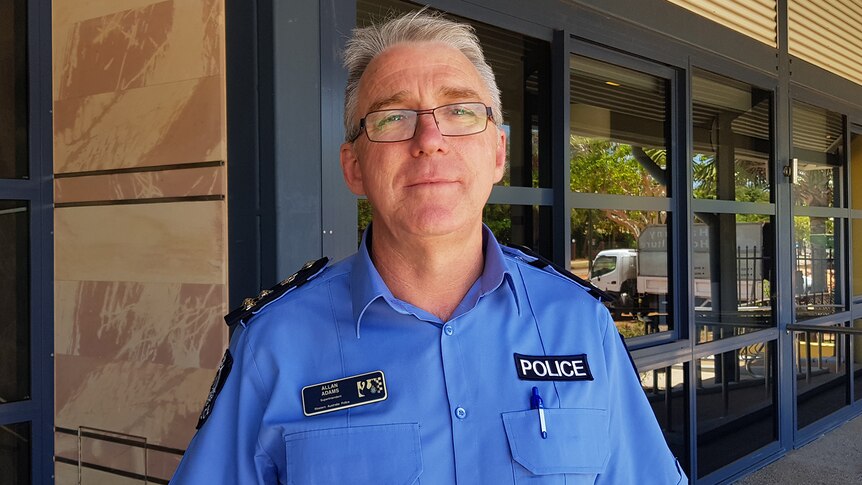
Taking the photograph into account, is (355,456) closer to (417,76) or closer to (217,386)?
(217,386)

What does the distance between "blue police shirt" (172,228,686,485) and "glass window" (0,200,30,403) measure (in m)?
1.48

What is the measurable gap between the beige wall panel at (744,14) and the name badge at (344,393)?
11.3 ft

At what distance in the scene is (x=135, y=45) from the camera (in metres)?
2.41

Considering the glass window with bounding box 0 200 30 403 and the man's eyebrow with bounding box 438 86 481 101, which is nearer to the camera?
the man's eyebrow with bounding box 438 86 481 101

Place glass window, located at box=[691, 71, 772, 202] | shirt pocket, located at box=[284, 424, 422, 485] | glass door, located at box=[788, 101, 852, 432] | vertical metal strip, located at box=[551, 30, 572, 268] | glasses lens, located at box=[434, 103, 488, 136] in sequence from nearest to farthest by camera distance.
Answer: shirt pocket, located at box=[284, 424, 422, 485] → glasses lens, located at box=[434, 103, 488, 136] → vertical metal strip, located at box=[551, 30, 572, 268] → glass window, located at box=[691, 71, 772, 202] → glass door, located at box=[788, 101, 852, 432]

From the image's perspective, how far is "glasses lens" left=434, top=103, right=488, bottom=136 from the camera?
1.32m

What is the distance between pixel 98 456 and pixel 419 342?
1651mm

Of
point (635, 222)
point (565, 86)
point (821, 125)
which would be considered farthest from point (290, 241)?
point (821, 125)

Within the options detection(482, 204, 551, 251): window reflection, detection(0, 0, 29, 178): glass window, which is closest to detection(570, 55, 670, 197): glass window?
detection(482, 204, 551, 251): window reflection

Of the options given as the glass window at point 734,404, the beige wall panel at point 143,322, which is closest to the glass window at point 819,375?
the glass window at point 734,404

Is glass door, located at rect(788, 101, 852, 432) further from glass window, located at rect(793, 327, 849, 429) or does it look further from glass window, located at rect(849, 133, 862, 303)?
glass window, located at rect(849, 133, 862, 303)

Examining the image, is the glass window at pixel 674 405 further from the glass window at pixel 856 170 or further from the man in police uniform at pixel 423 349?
the glass window at pixel 856 170

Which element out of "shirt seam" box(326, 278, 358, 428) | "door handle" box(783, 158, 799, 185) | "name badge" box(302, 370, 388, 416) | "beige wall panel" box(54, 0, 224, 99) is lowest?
"name badge" box(302, 370, 388, 416)

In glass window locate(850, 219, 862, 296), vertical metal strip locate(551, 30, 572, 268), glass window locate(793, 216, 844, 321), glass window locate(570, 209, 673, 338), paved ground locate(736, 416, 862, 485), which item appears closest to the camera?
vertical metal strip locate(551, 30, 572, 268)
